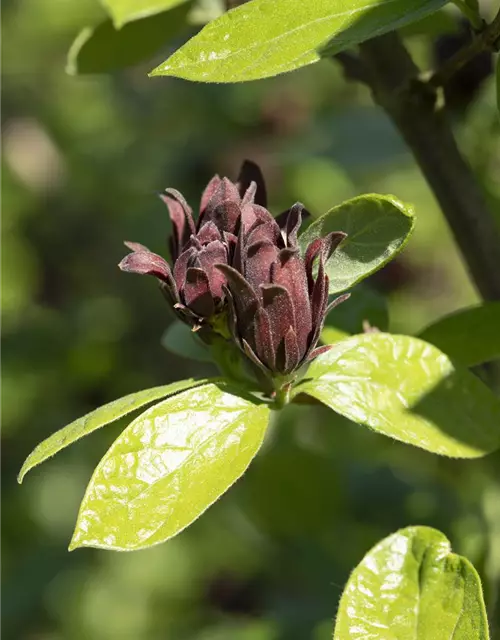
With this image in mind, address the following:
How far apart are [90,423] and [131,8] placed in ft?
1.64

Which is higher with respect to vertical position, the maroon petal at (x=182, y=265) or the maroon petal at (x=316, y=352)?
the maroon petal at (x=182, y=265)

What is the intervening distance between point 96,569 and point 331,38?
228cm

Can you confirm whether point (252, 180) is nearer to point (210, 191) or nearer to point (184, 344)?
point (210, 191)

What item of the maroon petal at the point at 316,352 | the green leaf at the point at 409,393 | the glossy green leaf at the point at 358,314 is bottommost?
the glossy green leaf at the point at 358,314

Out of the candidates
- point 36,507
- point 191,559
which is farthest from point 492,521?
point 36,507

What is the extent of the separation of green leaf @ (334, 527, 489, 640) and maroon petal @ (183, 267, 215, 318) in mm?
249

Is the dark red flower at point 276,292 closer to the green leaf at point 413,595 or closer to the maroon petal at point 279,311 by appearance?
the maroon petal at point 279,311

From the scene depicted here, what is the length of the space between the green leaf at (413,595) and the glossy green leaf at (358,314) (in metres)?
0.29

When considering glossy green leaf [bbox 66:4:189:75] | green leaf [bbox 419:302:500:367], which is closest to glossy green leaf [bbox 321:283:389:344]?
green leaf [bbox 419:302:500:367]

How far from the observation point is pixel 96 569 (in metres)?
2.85

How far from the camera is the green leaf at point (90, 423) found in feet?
2.65

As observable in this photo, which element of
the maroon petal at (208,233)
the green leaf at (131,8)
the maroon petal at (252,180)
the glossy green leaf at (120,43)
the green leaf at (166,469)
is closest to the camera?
the green leaf at (166,469)

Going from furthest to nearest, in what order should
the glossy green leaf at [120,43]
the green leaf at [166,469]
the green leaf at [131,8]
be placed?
the glossy green leaf at [120,43] < the green leaf at [131,8] < the green leaf at [166,469]

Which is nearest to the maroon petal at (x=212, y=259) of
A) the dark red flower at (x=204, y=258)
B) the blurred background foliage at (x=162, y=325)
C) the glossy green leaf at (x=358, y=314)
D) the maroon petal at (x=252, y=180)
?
the dark red flower at (x=204, y=258)
